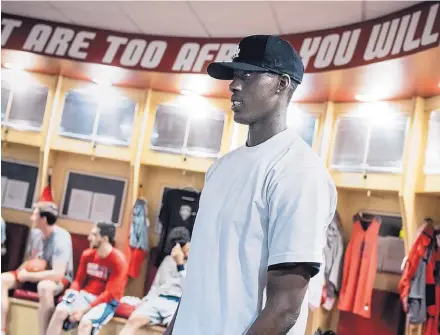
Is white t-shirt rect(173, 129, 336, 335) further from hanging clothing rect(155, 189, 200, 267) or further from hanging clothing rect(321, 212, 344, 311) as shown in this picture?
hanging clothing rect(155, 189, 200, 267)

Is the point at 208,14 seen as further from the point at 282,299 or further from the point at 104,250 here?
the point at 282,299

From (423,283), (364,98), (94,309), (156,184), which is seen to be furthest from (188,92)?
(423,283)

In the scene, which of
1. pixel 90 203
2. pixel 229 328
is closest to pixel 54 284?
pixel 90 203

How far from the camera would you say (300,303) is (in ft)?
2.83

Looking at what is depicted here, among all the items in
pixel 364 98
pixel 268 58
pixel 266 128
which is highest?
pixel 364 98

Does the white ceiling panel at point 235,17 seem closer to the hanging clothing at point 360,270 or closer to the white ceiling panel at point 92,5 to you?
the white ceiling panel at point 92,5

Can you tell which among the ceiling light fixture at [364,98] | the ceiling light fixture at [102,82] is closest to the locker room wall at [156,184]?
the ceiling light fixture at [102,82]

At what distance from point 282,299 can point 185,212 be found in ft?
14.5

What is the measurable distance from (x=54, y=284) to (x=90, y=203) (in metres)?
1.26

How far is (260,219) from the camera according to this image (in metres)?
0.90

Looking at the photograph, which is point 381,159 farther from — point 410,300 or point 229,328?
point 229,328

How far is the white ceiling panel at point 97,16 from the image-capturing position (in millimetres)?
4605

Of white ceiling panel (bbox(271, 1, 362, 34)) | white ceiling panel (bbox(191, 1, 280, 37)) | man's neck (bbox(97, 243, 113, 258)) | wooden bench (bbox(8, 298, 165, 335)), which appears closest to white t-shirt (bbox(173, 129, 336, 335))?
white ceiling panel (bbox(271, 1, 362, 34))

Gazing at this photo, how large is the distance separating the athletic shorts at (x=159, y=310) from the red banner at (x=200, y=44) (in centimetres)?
181
